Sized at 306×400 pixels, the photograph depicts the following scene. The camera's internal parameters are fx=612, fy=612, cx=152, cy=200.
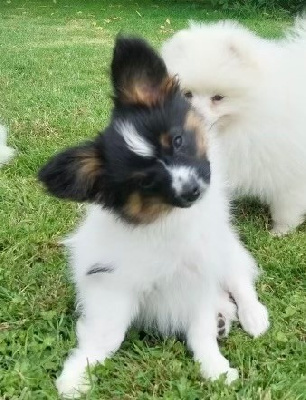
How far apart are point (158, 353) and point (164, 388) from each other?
0.75 ft

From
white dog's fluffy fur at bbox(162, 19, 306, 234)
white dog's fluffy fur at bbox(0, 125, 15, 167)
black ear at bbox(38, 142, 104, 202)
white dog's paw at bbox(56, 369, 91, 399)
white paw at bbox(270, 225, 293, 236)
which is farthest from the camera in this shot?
white dog's fluffy fur at bbox(0, 125, 15, 167)

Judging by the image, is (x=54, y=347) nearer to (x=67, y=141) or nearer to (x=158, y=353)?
(x=158, y=353)

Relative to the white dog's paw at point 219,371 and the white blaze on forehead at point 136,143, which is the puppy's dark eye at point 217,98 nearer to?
the white blaze on forehead at point 136,143

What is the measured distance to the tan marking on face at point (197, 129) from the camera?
2642 mm

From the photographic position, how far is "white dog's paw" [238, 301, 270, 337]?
304 centimetres

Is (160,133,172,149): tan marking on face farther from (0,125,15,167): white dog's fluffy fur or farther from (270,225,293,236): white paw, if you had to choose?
(0,125,15,167): white dog's fluffy fur

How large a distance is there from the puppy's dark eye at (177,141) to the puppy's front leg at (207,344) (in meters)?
0.83

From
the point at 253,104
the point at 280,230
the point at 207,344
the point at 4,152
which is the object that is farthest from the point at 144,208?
the point at 4,152

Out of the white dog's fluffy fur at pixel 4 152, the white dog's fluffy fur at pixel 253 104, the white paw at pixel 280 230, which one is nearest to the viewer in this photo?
the white dog's fluffy fur at pixel 253 104

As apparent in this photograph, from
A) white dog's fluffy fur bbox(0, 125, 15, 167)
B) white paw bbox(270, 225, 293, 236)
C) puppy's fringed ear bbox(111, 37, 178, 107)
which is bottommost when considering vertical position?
white dog's fluffy fur bbox(0, 125, 15, 167)

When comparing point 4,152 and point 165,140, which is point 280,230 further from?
point 4,152

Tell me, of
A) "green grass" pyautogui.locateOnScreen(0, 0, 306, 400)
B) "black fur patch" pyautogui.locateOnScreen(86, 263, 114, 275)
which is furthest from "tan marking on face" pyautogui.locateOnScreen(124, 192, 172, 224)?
"green grass" pyautogui.locateOnScreen(0, 0, 306, 400)

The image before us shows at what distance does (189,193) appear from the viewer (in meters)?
2.46

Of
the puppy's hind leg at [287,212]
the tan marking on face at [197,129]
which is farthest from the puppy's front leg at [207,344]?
the puppy's hind leg at [287,212]
